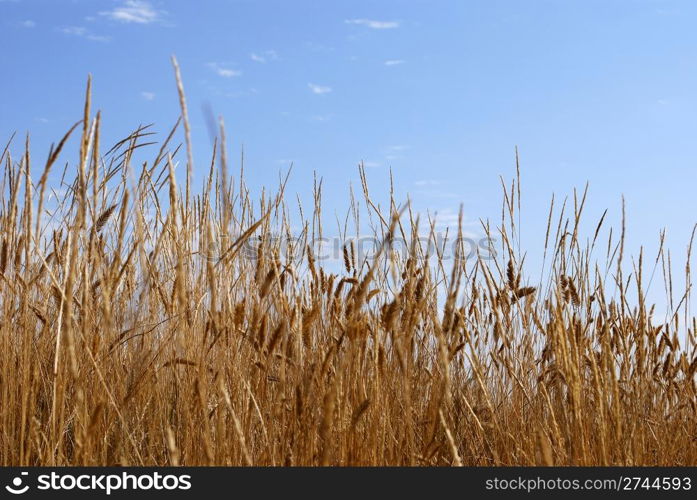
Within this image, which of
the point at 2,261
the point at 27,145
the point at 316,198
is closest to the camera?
the point at 27,145

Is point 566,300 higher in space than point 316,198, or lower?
lower

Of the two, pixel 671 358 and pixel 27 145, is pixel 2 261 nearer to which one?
pixel 27 145

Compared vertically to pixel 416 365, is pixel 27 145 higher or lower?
higher

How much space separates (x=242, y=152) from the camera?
2475 millimetres

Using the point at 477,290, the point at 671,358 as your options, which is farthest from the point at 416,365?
the point at 671,358

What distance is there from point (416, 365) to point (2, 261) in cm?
122

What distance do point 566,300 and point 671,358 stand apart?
2.30 ft

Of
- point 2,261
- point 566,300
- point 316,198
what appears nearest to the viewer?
point 2,261

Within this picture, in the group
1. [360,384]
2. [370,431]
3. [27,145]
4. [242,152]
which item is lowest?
[370,431]
